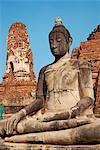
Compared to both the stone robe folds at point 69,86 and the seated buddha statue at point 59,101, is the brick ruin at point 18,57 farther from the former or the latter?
the stone robe folds at point 69,86

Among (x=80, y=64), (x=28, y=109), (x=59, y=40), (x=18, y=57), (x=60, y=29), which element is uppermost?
(x=18, y=57)

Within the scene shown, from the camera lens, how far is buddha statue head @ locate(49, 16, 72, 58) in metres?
4.69

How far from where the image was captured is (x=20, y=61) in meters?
25.8

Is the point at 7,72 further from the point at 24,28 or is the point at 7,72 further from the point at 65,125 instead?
the point at 65,125

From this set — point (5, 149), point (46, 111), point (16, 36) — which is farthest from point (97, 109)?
point (16, 36)

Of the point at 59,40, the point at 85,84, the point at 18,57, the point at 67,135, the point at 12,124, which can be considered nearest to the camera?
the point at 67,135

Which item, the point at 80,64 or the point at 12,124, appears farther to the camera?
the point at 80,64

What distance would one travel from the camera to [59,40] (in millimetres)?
4688

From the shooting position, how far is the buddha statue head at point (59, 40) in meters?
4.69

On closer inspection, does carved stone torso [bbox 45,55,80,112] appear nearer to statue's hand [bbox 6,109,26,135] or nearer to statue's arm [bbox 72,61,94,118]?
statue's arm [bbox 72,61,94,118]

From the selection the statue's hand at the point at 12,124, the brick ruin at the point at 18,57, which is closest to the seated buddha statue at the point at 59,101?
the statue's hand at the point at 12,124

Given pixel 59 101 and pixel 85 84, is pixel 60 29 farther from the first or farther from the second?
pixel 59 101

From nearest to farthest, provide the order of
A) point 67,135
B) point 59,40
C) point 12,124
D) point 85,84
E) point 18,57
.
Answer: point 67,135, point 12,124, point 85,84, point 59,40, point 18,57

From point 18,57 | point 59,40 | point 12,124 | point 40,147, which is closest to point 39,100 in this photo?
point 12,124
